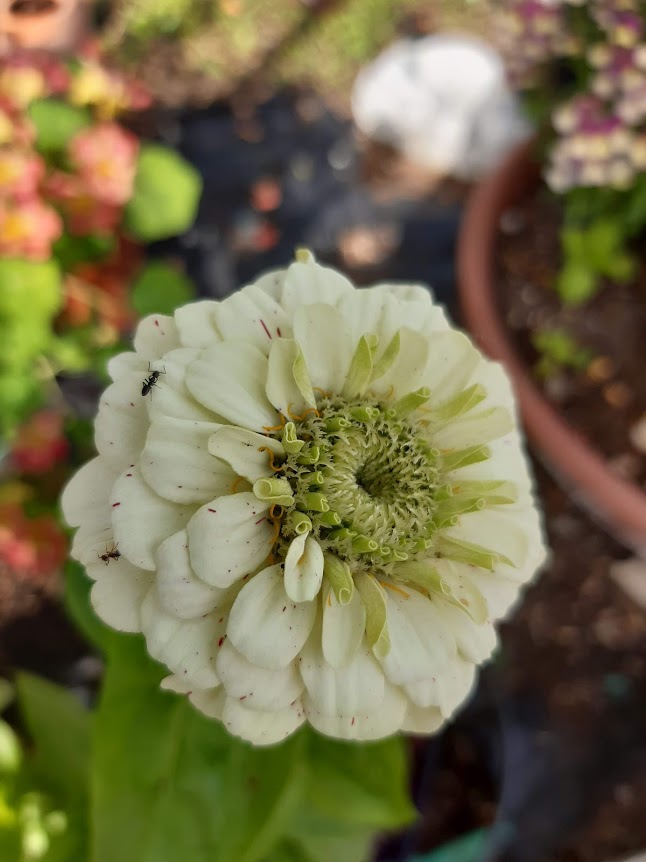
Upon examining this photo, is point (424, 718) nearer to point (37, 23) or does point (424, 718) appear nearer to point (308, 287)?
point (308, 287)

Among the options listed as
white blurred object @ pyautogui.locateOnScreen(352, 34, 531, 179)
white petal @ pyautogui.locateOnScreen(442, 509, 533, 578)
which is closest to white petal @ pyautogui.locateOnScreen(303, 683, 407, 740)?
white petal @ pyautogui.locateOnScreen(442, 509, 533, 578)

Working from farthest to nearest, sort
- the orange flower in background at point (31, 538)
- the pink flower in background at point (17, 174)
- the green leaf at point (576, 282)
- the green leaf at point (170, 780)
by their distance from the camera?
the green leaf at point (576, 282), the orange flower in background at point (31, 538), the pink flower in background at point (17, 174), the green leaf at point (170, 780)

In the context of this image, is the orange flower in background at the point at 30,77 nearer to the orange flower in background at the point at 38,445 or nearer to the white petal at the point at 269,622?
the orange flower in background at the point at 38,445

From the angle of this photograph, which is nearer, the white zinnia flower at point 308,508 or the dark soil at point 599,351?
the white zinnia flower at point 308,508

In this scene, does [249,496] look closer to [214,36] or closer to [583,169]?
[583,169]

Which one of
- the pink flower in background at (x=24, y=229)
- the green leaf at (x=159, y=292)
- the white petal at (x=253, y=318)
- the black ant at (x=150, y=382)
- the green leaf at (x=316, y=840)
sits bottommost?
the green leaf at (x=316, y=840)

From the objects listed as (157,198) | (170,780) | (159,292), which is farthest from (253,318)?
(157,198)

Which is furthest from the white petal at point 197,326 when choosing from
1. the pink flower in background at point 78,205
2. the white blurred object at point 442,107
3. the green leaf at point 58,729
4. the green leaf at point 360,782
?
the white blurred object at point 442,107
